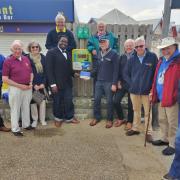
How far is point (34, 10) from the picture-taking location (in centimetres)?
1812

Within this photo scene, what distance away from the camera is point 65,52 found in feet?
22.4

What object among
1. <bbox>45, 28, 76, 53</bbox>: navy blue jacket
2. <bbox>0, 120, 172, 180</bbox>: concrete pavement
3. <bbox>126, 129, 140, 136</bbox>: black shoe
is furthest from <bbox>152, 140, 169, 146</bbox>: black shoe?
<bbox>45, 28, 76, 53</bbox>: navy blue jacket

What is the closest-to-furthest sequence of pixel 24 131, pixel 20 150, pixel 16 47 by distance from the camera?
pixel 20 150
pixel 16 47
pixel 24 131

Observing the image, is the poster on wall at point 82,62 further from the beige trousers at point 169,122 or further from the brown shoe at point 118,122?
the beige trousers at point 169,122

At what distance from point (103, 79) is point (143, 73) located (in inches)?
43.7

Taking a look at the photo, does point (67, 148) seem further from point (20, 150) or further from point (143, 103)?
point (143, 103)

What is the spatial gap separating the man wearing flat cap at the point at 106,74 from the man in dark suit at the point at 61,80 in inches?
22.2

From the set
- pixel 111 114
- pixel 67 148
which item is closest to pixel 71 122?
pixel 111 114

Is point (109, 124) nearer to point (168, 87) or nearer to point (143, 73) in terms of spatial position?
point (143, 73)

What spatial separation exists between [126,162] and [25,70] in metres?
2.67

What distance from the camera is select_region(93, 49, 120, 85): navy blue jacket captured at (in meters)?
6.63

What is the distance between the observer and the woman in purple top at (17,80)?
19.6ft

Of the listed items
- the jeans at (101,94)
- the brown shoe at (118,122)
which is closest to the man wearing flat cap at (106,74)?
the jeans at (101,94)

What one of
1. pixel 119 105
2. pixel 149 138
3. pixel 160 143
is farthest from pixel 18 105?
pixel 160 143
